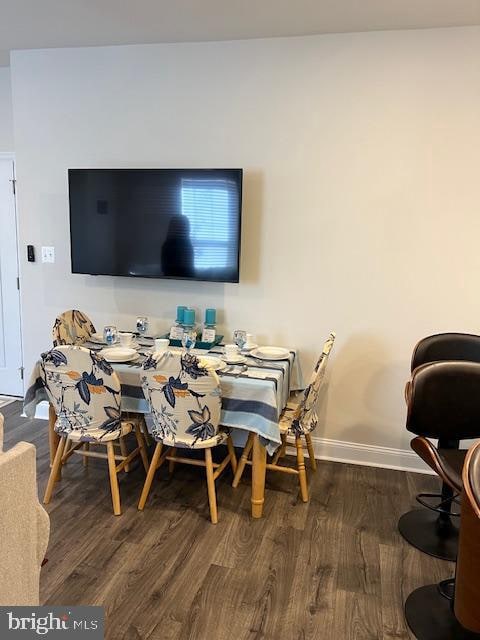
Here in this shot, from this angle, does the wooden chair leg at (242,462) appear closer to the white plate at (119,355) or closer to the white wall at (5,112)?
the white plate at (119,355)

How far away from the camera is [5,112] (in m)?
4.03

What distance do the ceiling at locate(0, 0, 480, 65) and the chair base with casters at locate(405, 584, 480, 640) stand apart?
286 centimetres

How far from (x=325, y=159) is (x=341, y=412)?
169 cm

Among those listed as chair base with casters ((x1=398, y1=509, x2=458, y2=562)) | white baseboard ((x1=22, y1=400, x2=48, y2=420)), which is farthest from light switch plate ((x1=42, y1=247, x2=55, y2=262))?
chair base with casters ((x1=398, y1=509, x2=458, y2=562))

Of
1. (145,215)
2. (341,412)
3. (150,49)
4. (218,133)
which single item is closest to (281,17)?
(218,133)

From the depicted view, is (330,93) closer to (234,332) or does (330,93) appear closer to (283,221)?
(283,221)

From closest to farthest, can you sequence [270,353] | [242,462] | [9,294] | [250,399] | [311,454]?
1. [250,399]
2. [242,462]
3. [270,353]
4. [311,454]
5. [9,294]

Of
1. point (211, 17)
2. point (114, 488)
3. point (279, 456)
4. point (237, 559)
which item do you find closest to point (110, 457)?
point (114, 488)

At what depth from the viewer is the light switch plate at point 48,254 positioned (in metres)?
3.78

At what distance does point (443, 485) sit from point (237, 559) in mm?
1119

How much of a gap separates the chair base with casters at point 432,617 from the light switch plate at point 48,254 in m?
3.21

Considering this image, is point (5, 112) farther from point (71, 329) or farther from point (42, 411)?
point (42, 411)

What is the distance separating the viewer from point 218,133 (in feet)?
10.9

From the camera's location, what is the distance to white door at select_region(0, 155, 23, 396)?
13.5 ft
